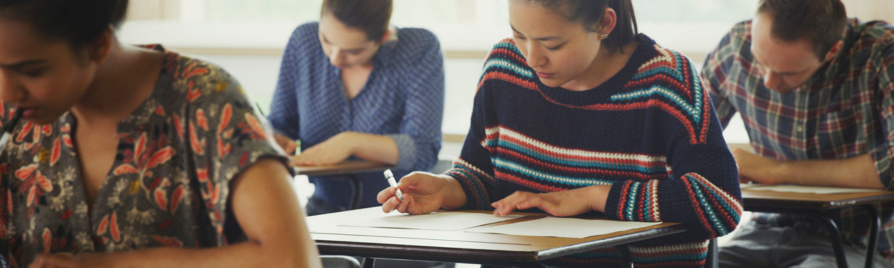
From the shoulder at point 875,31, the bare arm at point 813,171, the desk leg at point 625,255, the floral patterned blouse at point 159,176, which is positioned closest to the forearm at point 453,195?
the desk leg at point 625,255

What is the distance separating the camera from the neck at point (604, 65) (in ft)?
4.90

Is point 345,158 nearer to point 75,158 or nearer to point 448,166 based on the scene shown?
point 448,166

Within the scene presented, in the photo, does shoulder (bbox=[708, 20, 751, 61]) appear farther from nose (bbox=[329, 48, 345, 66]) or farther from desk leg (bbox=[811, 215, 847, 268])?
nose (bbox=[329, 48, 345, 66])

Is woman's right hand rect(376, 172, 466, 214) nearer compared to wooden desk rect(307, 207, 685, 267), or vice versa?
wooden desk rect(307, 207, 685, 267)

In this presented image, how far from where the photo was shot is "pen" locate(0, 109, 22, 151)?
0.89 m

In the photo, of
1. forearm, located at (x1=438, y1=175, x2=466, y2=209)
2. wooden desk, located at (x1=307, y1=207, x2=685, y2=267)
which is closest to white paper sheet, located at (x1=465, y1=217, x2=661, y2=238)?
wooden desk, located at (x1=307, y1=207, x2=685, y2=267)

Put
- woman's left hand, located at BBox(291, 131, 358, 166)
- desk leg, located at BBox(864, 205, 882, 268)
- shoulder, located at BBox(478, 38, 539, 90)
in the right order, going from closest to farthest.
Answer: shoulder, located at BBox(478, 38, 539, 90)
desk leg, located at BBox(864, 205, 882, 268)
woman's left hand, located at BBox(291, 131, 358, 166)

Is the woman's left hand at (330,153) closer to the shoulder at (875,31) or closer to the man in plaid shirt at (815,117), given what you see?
the man in plaid shirt at (815,117)

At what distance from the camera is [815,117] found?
2164 millimetres

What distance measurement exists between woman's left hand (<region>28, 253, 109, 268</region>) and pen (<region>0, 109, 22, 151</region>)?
17cm

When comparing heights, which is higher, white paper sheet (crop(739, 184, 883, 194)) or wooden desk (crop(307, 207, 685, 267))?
wooden desk (crop(307, 207, 685, 267))

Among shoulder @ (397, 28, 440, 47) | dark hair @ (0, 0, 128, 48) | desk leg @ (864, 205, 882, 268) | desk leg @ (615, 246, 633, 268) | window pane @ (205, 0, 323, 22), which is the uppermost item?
dark hair @ (0, 0, 128, 48)

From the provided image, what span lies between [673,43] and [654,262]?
2277 mm

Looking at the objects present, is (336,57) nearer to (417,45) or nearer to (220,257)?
(417,45)
